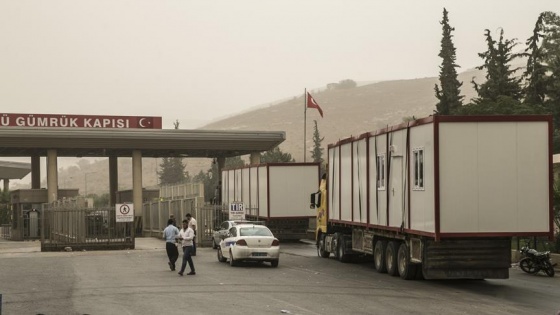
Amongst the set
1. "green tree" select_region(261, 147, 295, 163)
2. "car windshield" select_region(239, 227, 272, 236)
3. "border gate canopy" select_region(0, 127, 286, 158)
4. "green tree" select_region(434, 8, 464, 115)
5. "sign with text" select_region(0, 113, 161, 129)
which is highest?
"green tree" select_region(434, 8, 464, 115)

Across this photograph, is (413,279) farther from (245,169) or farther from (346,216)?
(245,169)

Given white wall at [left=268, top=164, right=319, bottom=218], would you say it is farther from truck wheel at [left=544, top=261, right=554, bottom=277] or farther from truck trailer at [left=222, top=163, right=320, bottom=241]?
truck wheel at [left=544, top=261, right=554, bottom=277]

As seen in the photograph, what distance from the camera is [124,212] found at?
41.2 meters

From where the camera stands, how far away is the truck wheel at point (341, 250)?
3156cm

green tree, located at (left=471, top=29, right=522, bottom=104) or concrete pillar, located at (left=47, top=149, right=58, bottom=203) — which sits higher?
green tree, located at (left=471, top=29, right=522, bottom=104)

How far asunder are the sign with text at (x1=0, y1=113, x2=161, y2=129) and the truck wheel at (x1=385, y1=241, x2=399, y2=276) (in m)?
39.9

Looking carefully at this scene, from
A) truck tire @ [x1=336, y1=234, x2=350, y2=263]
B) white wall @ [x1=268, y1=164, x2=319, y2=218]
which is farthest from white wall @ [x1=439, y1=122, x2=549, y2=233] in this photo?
white wall @ [x1=268, y1=164, x2=319, y2=218]

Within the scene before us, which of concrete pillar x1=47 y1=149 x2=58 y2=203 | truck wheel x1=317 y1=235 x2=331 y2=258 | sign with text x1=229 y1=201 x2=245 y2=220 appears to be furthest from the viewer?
concrete pillar x1=47 y1=149 x2=58 y2=203

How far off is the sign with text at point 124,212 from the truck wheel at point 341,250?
12.2m

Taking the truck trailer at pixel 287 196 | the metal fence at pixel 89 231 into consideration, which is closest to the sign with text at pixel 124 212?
the metal fence at pixel 89 231

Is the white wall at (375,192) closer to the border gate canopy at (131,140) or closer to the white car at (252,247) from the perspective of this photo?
the white car at (252,247)

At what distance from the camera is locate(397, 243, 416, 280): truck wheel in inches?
947

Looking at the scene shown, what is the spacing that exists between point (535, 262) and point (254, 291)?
963 cm

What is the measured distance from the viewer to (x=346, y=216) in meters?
30.1
